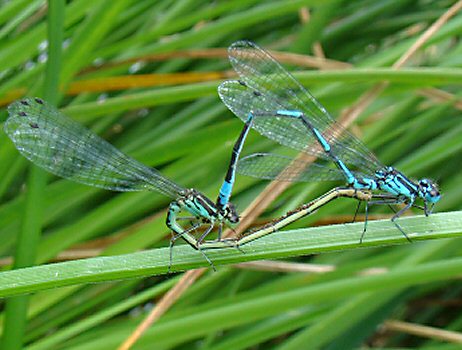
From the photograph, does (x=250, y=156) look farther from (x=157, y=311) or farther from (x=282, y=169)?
(x=157, y=311)

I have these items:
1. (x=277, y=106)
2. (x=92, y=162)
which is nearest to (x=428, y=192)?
(x=277, y=106)

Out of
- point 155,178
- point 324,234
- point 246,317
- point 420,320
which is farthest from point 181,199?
point 420,320

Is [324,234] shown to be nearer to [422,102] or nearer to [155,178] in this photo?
[155,178]

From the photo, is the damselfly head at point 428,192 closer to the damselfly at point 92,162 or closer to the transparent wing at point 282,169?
the transparent wing at point 282,169

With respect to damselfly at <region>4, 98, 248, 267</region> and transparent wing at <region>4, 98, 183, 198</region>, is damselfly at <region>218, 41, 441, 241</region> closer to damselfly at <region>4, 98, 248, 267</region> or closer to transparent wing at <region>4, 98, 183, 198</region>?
damselfly at <region>4, 98, 248, 267</region>

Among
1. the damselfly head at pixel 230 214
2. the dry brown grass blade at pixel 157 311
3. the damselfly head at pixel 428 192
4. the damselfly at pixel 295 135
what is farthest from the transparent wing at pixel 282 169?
the dry brown grass blade at pixel 157 311

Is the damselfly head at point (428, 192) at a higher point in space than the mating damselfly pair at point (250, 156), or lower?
lower
